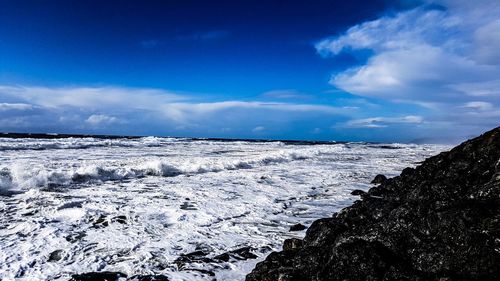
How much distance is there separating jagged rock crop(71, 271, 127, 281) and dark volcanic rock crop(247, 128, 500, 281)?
79.2 inches

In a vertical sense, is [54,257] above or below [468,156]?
below

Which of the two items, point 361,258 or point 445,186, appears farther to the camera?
point 445,186

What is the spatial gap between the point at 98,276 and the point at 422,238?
4.63 meters

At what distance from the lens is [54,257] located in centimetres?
618

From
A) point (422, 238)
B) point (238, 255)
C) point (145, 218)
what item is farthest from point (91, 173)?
point (422, 238)

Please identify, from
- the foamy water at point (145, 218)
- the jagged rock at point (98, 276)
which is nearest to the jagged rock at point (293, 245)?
the foamy water at point (145, 218)

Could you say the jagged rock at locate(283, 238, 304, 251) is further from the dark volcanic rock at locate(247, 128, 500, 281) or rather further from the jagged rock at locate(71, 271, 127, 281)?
the jagged rock at locate(71, 271, 127, 281)

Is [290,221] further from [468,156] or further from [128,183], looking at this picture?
[128,183]

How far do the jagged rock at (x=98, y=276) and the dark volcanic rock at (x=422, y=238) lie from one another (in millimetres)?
2011

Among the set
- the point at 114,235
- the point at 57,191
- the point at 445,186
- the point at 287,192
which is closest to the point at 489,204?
the point at 445,186

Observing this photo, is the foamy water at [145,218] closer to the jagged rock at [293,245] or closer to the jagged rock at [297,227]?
the jagged rock at [297,227]

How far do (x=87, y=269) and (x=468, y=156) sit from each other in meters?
6.68

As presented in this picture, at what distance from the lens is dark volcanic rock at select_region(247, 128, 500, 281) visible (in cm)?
421

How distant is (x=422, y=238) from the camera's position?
185 inches
